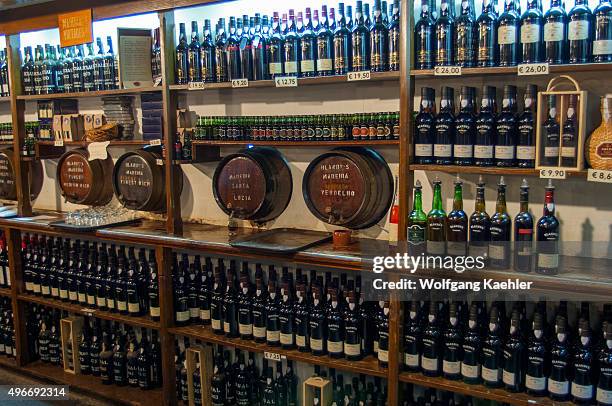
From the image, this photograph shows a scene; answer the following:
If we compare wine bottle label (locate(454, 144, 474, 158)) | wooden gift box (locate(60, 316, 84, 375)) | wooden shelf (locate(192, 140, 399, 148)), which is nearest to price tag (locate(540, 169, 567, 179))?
wine bottle label (locate(454, 144, 474, 158))

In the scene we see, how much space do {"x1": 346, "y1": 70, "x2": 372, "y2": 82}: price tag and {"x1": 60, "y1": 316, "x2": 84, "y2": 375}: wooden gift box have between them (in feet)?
8.63

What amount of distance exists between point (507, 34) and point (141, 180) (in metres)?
2.34

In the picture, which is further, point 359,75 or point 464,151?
point 359,75

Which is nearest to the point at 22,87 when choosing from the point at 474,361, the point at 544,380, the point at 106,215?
the point at 106,215

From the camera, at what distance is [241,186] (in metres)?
3.34

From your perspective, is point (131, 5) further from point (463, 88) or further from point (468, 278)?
point (468, 278)

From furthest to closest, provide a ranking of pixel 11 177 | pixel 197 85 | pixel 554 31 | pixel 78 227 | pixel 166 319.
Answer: pixel 11 177 < pixel 78 227 < pixel 166 319 < pixel 197 85 < pixel 554 31

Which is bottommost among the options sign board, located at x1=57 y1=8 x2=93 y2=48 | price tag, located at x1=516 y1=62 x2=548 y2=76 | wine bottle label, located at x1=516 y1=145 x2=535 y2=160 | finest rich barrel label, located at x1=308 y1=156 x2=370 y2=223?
finest rich barrel label, located at x1=308 y1=156 x2=370 y2=223

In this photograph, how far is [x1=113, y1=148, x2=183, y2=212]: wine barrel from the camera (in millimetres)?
3693

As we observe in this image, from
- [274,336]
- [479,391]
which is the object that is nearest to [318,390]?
[274,336]

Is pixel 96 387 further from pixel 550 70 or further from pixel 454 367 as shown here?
pixel 550 70

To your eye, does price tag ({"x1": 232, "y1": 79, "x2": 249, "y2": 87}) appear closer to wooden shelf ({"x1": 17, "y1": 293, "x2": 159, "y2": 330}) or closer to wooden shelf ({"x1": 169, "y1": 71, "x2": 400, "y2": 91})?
wooden shelf ({"x1": 169, "y1": 71, "x2": 400, "y2": 91})

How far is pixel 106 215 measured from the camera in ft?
12.8

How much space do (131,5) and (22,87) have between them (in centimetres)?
126
